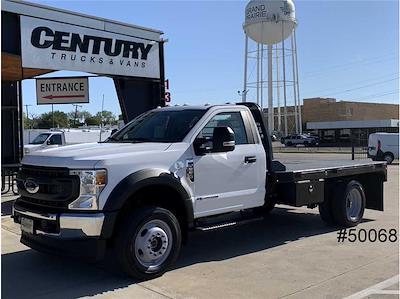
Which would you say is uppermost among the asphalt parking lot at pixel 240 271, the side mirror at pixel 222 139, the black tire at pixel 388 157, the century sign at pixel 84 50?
the century sign at pixel 84 50

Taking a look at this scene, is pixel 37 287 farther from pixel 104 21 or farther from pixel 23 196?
pixel 104 21

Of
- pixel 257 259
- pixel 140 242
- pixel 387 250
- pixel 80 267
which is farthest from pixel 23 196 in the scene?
pixel 387 250

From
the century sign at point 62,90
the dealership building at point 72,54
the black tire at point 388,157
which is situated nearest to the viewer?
the dealership building at point 72,54

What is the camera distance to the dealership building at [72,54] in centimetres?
1094

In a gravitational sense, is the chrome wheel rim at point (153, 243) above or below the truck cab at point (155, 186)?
below

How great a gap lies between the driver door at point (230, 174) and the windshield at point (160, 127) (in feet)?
0.81

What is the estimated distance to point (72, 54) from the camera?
11742mm

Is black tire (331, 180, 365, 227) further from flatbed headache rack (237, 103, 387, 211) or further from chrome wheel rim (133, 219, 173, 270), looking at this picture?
chrome wheel rim (133, 219, 173, 270)

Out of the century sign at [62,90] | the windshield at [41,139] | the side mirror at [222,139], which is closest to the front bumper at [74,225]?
the side mirror at [222,139]

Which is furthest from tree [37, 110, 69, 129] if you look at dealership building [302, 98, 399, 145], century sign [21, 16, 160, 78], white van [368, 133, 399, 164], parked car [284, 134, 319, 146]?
century sign [21, 16, 160, 78]

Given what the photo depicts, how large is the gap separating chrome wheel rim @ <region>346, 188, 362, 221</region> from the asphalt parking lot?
688 millimetres

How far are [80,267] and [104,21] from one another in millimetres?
7516

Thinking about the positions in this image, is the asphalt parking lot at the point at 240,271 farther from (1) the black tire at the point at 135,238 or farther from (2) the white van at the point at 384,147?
(2) the white van at the point at 384,147

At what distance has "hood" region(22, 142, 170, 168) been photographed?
566cm
